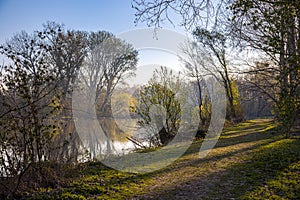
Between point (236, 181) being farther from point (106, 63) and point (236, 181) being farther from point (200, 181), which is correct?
point (106, 63)

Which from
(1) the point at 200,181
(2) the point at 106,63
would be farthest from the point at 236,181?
(2) the point at 106,63

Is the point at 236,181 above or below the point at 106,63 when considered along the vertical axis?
below

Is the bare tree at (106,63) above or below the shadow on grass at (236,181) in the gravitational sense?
above

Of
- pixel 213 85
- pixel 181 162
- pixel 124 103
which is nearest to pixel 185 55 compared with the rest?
pixel 213 85

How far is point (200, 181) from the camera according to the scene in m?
4.10

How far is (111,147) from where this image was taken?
9062mm

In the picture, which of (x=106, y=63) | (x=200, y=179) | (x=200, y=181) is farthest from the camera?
(x=106, y=63)

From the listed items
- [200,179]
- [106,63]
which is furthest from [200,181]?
[106,63]

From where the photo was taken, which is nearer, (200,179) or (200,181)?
(200,181)

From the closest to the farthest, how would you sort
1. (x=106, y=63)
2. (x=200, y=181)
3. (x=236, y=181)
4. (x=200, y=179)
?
(x=236, y=181), (x=200, y=181), (x=200, y=179), (x=106, y=63)

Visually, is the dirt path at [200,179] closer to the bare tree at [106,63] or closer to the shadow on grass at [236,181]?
the shadow on grass at [236,181]

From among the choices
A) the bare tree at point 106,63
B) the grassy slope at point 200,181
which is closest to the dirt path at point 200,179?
the grassy slope at point 200,181

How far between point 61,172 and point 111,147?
199 inches

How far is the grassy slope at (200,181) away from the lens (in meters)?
3.41
